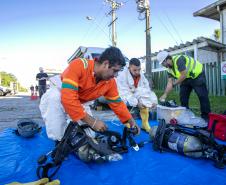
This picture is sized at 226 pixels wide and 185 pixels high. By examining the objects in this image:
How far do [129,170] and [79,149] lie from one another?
1.86 feet

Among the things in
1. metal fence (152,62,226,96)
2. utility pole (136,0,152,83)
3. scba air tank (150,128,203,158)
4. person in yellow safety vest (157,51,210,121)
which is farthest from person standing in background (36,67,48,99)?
scba air tank (150,128,203,158)

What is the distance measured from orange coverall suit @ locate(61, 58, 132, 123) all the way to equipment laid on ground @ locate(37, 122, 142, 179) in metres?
0.18

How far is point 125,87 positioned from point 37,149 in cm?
178

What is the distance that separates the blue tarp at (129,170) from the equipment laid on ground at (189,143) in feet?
0.25

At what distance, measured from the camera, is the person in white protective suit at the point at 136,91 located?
412cm

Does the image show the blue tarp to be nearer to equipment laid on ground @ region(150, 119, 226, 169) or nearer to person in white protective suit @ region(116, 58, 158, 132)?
equipment laid on ground @ region(150, 119, 226, 169)

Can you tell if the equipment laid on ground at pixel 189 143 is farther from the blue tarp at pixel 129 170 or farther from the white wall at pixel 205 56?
the white wall at pixel 205 56

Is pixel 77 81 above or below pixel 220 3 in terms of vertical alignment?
below

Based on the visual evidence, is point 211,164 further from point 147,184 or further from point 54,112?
point 54,112

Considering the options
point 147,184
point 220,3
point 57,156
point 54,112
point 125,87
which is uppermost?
point 220,3

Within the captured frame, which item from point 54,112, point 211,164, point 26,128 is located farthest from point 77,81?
point 26,128

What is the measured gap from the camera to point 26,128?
4027 mm

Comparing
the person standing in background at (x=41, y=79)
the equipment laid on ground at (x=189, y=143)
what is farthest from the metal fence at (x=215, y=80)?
the equipment laid on ground at (x=189, y=143)

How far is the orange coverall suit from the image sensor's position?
2.55 m
